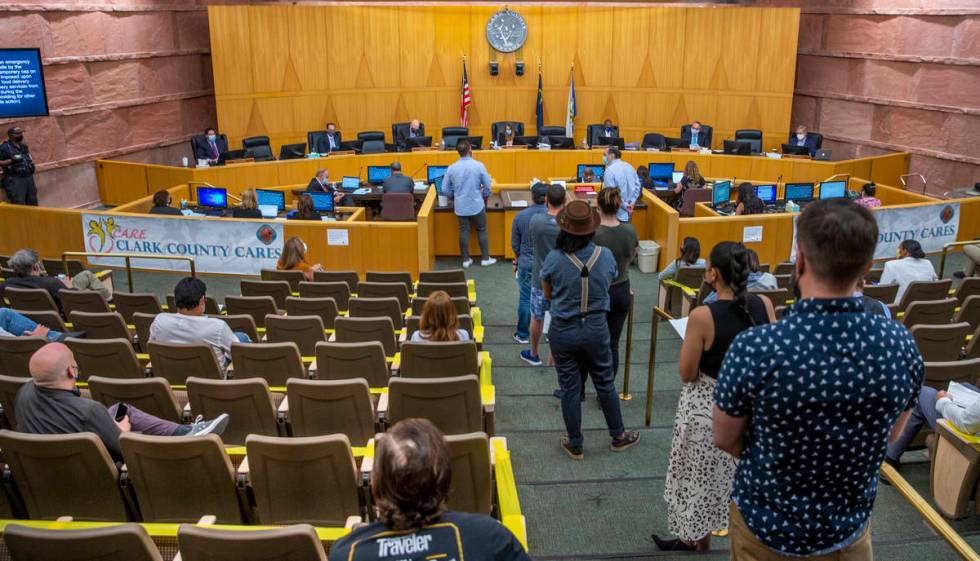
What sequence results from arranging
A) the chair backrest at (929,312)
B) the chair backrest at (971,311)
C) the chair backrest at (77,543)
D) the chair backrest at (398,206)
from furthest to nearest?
the chair backrest at (398,206)
the chair backrest at (971,311)
the chair backrest at (929,312)
the chair backrest at (77,543)

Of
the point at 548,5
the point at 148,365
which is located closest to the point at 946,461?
the point at 148,365

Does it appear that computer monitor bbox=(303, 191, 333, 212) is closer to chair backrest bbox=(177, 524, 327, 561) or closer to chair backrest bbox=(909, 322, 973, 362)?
chair backrest bbox=(909, 322, 973, 362)

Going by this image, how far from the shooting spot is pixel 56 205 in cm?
1362

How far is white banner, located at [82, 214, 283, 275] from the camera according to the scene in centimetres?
980

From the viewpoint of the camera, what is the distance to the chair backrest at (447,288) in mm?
7207

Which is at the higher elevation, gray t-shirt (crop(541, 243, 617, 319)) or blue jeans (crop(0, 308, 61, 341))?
gray t-shirt (crop(541, 243, 617, 319))

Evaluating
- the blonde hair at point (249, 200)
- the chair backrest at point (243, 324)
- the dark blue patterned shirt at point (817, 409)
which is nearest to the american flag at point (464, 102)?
the blonde hair at point (249, 200)

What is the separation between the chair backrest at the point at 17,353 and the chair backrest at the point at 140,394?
1176mm

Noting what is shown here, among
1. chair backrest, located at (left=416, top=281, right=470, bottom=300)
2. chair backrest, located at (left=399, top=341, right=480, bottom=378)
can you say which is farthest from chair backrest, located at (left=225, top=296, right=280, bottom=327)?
chair backrest, located at (left=399, top=341, right=480, bottom=378)

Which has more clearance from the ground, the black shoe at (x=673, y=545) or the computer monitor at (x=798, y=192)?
the computer monitor at (x=798, y=192)

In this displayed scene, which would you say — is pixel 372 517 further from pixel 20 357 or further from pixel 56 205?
pixel 56 205

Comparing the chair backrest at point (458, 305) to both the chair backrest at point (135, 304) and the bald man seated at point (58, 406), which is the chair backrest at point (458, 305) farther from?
the bald man seated at point (58, 406)

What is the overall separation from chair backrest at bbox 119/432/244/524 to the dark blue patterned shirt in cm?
224

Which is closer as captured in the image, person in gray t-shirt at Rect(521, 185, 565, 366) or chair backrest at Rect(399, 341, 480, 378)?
chair backrest at Rect(399, 341, 480, 378)
